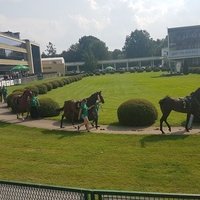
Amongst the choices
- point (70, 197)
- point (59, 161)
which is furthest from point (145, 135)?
point (70, 197)

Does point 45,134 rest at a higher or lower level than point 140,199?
lower

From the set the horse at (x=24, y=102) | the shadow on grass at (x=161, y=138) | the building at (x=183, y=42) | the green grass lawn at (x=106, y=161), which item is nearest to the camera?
the green grass lawn at (x=106, y=161)

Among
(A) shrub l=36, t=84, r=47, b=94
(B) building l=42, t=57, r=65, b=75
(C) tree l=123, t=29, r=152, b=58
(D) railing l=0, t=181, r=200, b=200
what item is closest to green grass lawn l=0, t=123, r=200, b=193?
(D) railing l=0, t=181, r=200, b=200

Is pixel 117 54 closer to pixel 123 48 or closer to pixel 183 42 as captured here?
pixel 123 48

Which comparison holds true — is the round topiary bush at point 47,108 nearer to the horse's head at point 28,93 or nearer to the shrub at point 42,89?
the horse's head at point 28,93

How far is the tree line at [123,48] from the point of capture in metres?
171

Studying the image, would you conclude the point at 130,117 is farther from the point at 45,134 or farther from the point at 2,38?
the point at 2,38

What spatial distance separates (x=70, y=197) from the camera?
6.24 meters

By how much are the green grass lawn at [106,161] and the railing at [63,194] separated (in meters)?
4.42

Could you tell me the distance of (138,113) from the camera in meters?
18.9

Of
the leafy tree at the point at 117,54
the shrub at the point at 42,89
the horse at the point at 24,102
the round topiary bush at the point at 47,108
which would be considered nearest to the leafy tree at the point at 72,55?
the leafy tree at the point at 117,54

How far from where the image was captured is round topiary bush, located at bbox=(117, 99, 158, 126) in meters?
19.0

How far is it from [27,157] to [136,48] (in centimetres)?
17153

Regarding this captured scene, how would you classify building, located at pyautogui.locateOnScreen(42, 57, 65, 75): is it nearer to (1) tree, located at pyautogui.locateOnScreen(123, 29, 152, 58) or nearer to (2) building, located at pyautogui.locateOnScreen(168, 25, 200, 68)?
(2) building, located at pyautogui.locateOnScreen(168, 25, 200, 68)
